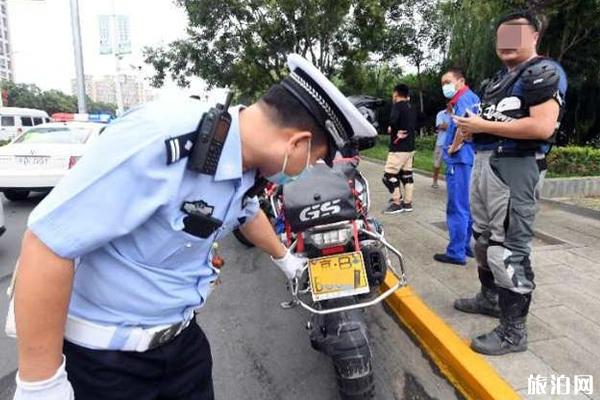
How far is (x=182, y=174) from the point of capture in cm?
106

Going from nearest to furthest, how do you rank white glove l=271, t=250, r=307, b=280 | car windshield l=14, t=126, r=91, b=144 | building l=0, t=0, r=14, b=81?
A: 1. white glove l=271, t=250, r=307, b=280
2. car windshield l=14, t=126, r=91, b=144
3. building l=0, t=0, r=14, b=81

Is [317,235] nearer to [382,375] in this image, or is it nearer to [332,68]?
[382,375]

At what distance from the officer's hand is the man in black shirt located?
3.61 meters

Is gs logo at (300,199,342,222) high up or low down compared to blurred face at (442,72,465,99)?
down

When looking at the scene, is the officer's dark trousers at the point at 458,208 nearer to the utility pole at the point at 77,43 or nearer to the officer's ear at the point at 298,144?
the officer's ear at the point at 298,144

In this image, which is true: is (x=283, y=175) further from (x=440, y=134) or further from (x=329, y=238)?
(x=440, y=134)

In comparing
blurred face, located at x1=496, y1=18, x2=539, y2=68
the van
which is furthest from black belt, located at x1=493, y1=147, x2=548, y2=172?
the van

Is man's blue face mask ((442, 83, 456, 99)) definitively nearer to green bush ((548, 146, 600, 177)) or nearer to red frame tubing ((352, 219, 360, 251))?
red frame tubing ((352, 219, 360, 251))

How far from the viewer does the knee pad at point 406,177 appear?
6453mm

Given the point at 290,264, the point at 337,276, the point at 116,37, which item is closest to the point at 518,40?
the point at 337,276

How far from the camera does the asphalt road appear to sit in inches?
104

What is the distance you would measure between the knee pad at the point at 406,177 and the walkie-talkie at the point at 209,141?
5.57m

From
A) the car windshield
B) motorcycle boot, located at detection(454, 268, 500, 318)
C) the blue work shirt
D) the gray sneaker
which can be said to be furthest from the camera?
the car windshield

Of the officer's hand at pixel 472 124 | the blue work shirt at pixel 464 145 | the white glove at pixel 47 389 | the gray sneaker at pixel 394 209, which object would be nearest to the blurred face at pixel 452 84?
the blue work shirt at pixel 464 145
